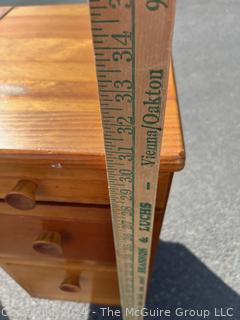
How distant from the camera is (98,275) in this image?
2.23ft

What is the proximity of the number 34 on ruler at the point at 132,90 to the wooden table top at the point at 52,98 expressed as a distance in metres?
0.04

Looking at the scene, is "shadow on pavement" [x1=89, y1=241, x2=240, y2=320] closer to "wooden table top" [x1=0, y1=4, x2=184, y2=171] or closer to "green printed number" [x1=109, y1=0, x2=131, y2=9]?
"wooden table top" [x1=0, y1=4, x2=184, y2=171]

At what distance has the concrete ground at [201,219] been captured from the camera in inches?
34.7

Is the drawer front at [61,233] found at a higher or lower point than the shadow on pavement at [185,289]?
higher

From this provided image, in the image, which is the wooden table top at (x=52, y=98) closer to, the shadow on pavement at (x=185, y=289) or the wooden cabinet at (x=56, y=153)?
the wooden cabinet at (x=56, y=153)

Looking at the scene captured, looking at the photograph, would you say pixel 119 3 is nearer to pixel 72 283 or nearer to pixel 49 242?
pixel 49 242

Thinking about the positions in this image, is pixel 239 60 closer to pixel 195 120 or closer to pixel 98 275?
pixel 195 120

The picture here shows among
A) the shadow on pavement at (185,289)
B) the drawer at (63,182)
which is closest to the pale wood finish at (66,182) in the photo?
the drawer at (63,182)

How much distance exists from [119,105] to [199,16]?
101 inches

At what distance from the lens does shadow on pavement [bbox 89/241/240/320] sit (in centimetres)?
86

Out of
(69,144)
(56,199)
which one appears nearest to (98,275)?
(56,199)

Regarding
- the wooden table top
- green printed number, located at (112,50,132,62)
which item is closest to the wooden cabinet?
the wooden table top

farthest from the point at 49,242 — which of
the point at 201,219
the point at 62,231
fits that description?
the point at 201,219

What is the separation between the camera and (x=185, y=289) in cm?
90
